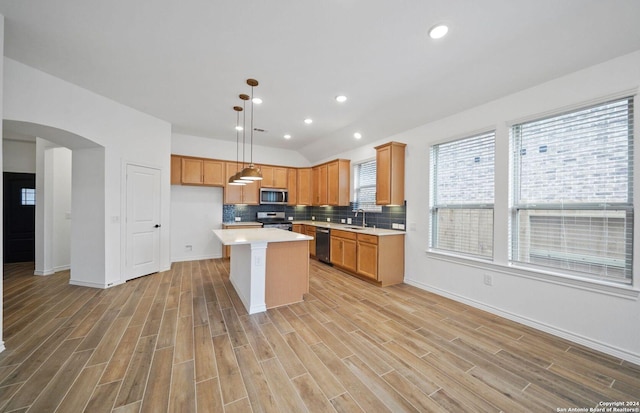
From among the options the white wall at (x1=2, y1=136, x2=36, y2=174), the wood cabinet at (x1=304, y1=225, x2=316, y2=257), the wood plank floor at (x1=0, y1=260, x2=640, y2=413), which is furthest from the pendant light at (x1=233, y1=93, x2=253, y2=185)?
the white wall at (x1=2, y1=136, x2=36, y2=174)

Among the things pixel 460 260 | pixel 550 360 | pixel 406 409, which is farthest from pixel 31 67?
pixel 550 360

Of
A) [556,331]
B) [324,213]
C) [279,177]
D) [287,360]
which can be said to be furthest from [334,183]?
[556,331]

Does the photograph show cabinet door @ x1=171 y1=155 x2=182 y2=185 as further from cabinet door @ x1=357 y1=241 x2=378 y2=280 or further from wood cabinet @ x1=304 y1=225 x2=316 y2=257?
cabinet door @ x1=357 y1=241 x2=378 y2=280

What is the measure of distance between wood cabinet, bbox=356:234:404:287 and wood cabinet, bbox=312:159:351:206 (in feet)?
5.21

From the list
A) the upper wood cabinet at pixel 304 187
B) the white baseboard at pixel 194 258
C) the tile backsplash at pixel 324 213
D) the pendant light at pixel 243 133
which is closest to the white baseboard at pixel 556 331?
the tile backsplash at pixel 324 213

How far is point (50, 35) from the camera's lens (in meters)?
2.29

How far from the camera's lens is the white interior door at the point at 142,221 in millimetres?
4039

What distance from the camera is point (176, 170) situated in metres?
5.23

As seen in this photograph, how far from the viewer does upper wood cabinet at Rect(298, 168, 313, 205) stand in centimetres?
668

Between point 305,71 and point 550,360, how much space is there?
3.74m

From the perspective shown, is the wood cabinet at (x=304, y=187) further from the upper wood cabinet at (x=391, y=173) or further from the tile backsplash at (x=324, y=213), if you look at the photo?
the upper wood cabinet at (x=391, y=173)

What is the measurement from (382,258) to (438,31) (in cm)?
302

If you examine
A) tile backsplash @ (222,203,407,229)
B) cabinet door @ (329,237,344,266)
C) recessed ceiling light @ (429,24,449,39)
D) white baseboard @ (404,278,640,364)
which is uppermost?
recessed ceiling light @ (429,24,449,39)

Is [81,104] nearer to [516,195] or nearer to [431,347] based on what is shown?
[431,347]
